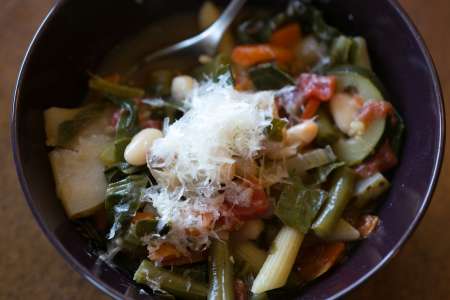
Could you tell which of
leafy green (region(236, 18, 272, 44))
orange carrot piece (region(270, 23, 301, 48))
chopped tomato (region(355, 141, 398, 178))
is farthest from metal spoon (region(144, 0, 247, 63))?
chopped tomato (region(355, 141, 398, 178))

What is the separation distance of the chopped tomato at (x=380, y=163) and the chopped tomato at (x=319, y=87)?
0.25 m

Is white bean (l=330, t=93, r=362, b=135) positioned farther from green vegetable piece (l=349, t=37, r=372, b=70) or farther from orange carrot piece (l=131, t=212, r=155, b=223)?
orange carrot piece (l=131, t=212, r=155, b=223)

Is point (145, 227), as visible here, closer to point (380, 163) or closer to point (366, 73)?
point (380, 163)

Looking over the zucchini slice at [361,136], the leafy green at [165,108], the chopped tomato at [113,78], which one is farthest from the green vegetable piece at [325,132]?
the chopped tomato at [113,78]

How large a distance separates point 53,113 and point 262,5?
865 millimetres

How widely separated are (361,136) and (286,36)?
502mm

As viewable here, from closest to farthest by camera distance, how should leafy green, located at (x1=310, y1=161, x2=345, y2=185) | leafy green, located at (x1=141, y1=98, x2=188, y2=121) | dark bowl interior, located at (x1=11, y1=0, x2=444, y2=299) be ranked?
dark bowl interior, located at (x1=11, y1=0, x2=444, y2=299), leafy green, located at (x1=310, y1=161, x2=345, y2=185), leafy green, located at (x1=141, y1=98, x2=188, y2=121)

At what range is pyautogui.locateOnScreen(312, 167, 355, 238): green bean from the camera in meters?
1.63

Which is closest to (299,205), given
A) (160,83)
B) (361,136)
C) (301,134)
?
(301,134)

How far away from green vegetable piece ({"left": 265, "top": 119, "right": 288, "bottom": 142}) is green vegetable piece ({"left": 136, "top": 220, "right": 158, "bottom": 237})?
432mm

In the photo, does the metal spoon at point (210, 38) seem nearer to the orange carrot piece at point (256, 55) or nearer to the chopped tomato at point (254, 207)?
the orange carrot piece at point (256, 55)

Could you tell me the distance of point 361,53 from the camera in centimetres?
189

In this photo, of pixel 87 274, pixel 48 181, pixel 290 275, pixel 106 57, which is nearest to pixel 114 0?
pixel 106 57

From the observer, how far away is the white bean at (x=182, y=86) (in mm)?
1854
